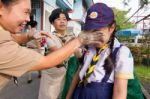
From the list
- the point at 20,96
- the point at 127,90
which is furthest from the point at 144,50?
the point at 127,90

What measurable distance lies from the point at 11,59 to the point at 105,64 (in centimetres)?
87

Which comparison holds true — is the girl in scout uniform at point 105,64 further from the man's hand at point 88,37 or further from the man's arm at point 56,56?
the man's arm at point 56,56

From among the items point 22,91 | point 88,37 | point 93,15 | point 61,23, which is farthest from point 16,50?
point 22,91

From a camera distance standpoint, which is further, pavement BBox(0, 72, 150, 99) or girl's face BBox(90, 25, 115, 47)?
pavement BBox(0, 72, 150, 99)

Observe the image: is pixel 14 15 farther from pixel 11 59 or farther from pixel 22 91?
pixel 22 91

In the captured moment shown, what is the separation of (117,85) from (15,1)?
98 cm

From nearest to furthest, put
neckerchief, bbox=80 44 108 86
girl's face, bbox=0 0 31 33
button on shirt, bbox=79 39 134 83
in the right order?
girl's face, bbox=0 0 31 33, button on shirt, bbox=79 39 134 83, neckerchief, bbox=80 44 108 86

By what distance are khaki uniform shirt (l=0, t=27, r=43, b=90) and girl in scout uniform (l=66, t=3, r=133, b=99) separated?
0.63 m

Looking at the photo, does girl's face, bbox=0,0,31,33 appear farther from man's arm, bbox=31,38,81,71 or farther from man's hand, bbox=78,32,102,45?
man's hand, bbox=78,32,102,45

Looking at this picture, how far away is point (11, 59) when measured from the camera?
96.8 inches

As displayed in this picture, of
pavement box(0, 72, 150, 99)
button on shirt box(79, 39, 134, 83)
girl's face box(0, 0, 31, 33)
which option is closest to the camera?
girl's face box(0, 0, 31, 33)

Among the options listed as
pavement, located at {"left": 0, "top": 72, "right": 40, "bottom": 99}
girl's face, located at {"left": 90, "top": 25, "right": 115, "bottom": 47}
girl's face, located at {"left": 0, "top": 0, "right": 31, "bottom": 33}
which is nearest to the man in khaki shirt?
girl's face, located at {"left": 0, "top": 0, "right": 31, "bottom": 33}

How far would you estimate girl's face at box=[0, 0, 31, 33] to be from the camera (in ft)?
8.41

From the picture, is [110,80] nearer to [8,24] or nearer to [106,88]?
[106,88]
